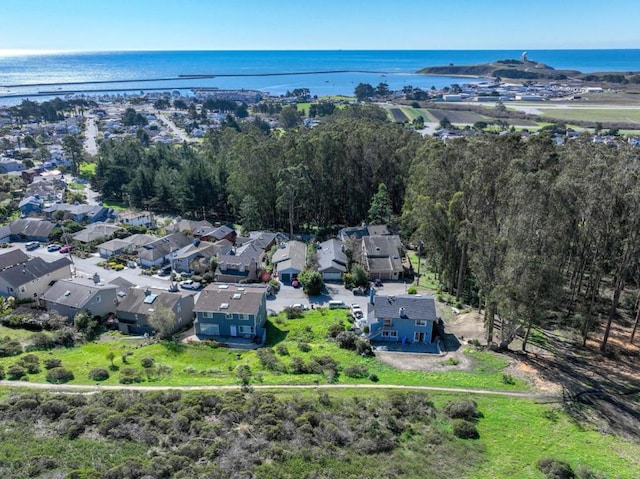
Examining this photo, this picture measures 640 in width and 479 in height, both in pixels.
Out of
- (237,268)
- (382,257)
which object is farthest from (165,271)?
(382,257)

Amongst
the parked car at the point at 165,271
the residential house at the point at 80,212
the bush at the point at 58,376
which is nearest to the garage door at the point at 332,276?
the parked car at the point at 165,271

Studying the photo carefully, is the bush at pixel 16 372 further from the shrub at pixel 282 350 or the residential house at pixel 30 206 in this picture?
the residential house at pixel 30 206

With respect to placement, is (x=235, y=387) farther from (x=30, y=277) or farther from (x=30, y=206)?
(x=30, y=206)

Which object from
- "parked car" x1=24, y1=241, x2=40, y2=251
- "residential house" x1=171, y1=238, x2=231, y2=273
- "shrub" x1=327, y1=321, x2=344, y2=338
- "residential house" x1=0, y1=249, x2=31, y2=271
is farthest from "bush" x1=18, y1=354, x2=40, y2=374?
"parked car" x1=24, y1=241, x2=40, y2=251

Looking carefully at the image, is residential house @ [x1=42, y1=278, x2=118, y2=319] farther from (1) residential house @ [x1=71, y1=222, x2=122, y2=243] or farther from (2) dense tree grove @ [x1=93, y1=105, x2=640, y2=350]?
(2) dense tree grove @ [x1=93, y1=105, x2=640, y2=350]

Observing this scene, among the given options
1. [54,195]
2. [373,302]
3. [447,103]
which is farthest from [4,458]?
[447,103]

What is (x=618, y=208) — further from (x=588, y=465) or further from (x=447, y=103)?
(x=447, y=103)
